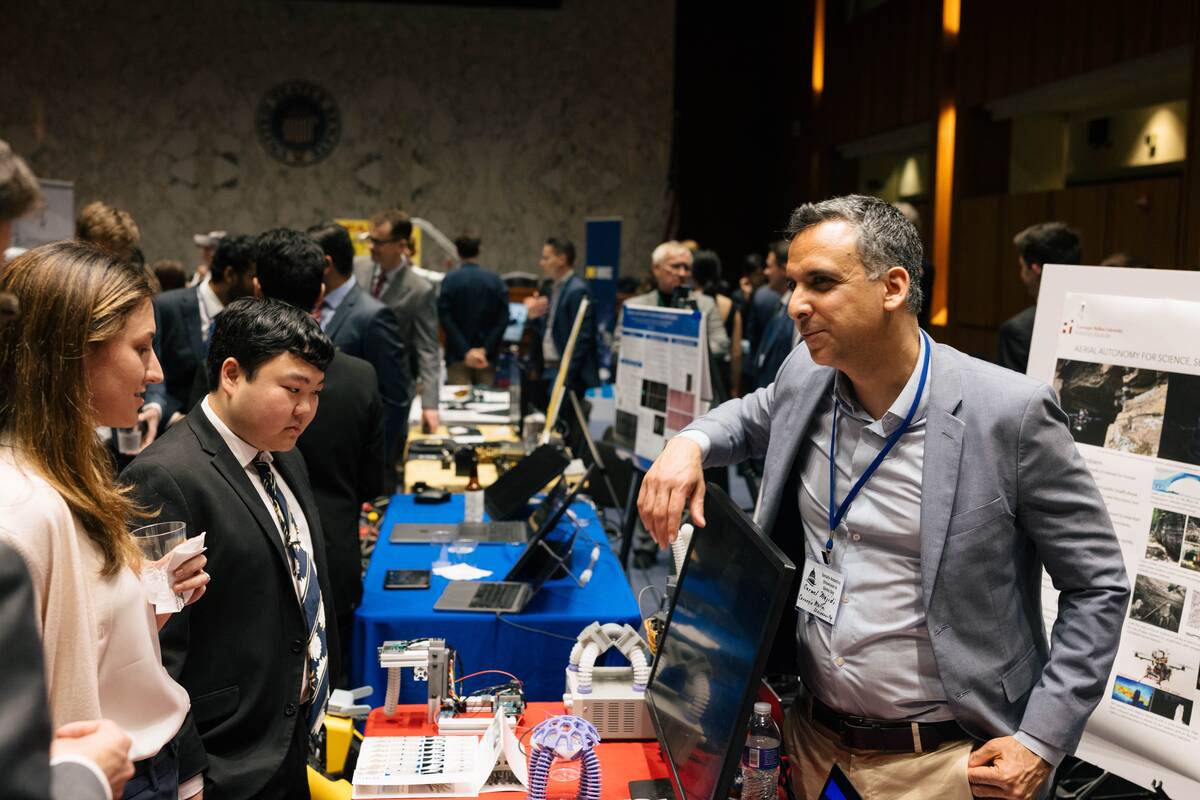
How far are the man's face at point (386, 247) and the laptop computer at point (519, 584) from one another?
2.88 metres

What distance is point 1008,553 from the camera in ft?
5.53

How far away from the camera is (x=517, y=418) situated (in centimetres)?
603

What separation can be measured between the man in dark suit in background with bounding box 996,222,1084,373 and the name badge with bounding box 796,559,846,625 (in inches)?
95.6

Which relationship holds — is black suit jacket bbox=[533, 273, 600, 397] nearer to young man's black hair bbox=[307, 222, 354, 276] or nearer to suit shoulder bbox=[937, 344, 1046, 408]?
young man's black hair bbox=[307, 222, 354, 276]

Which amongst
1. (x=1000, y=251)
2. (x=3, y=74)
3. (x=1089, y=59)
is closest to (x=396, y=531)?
(x=1089, y=59)

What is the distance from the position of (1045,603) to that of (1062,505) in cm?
99

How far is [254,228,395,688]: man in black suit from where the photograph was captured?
115 inches

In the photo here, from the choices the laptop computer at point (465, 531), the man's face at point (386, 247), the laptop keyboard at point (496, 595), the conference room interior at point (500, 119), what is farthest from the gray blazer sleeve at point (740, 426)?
the conference room interior at point (500, 119)

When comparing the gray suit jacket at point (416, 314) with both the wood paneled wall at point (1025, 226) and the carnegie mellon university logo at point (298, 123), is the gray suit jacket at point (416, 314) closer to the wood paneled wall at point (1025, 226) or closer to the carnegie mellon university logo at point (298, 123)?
the wood paneled wall at point (1025, 226)

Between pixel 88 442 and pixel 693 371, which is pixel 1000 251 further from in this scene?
pixel 88 442

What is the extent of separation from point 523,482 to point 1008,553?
7.57 feet

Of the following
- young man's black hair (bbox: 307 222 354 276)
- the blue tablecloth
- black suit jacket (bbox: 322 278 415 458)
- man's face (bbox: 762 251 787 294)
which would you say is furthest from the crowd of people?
man's face (bbox: 762 251 787 294)

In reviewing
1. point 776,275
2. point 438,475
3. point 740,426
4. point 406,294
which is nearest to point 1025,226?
point 776,275

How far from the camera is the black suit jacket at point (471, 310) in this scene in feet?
25.2
